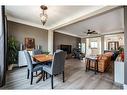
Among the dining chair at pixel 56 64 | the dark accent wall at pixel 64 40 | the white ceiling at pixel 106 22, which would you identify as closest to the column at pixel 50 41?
the dark accent wall at pixel 64 40

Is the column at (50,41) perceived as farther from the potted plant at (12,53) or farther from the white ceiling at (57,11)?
the potted plant at (12,53)

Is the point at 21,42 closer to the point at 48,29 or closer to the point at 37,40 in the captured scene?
the point at 37,40

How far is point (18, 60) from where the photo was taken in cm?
524

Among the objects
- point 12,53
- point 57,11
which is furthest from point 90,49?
point 12,53

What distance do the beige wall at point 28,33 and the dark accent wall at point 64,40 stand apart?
1.22 metres

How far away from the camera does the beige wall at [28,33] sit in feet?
17.6

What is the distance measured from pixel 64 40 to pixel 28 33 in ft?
11.7

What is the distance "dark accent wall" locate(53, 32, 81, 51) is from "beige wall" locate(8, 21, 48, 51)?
48.2 inches

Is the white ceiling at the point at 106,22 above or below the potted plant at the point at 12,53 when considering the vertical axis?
above

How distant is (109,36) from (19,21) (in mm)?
7582

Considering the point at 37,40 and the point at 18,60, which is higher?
the point at 37,40

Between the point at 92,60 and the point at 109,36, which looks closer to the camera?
the point at 92,60

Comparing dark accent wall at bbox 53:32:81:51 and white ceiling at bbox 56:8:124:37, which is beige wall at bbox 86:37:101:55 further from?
white ceiling at bbox 56:8:124:37
